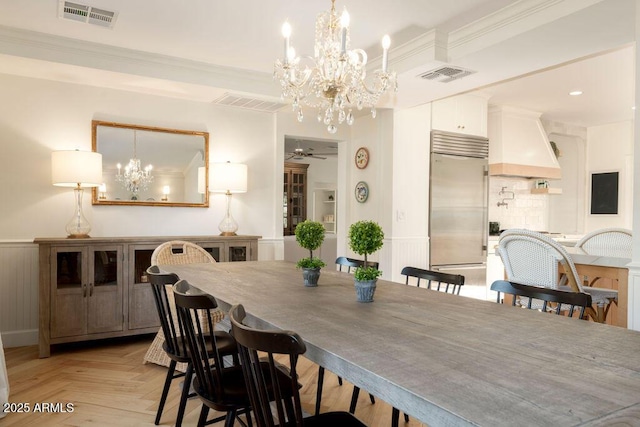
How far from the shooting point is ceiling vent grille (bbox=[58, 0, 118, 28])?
9.48 feet

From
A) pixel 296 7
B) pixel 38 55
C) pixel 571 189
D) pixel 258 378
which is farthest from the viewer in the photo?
pixel 571 189

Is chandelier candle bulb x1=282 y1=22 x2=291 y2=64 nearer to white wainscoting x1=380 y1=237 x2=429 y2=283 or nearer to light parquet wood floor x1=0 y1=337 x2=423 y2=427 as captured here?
light parquet wood floor x1=0 y1=337 x2=423 y2=427

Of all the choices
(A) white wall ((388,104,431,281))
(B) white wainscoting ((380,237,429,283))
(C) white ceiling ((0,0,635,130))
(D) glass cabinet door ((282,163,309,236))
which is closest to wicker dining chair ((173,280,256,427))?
(C) white ceiling ((0,0,635,130))

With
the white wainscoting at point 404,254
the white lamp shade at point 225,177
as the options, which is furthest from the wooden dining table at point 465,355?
the white wainscoting at point 404,254

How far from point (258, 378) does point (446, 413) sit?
55 cm

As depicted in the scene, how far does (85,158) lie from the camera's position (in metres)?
3.62

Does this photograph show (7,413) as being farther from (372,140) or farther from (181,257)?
(372,140)

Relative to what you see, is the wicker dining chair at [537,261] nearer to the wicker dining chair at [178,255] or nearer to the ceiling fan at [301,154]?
the wicker dining chair at [178,255]

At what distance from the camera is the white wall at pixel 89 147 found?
371 cm

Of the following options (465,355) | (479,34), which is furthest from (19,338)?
(479,34)

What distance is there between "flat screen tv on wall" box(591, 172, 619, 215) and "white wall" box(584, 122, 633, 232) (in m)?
0.05

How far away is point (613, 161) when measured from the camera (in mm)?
7102

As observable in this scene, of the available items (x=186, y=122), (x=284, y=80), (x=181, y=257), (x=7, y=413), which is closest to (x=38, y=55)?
(x=186, y=122)

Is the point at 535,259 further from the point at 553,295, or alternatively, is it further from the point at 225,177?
the point at 225,177
